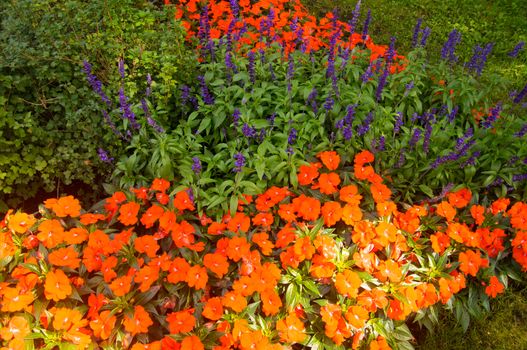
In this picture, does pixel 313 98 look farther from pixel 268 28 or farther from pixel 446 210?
pixel 446 210

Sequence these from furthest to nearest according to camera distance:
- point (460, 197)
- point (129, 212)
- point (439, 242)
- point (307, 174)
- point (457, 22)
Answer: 1. point (457, 22)
2. point (460, 197)
3. point (307, 174)
4. point (439, 242)
5. point (129, 212)

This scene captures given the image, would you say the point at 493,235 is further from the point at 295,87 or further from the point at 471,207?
the point at 295,87

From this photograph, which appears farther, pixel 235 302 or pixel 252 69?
pixel 252 69

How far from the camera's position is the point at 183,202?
3.17 m

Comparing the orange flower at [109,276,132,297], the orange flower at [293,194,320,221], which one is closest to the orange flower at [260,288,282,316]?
the orange flower at [293,194,320,221]

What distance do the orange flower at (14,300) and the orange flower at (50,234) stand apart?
0.36 m

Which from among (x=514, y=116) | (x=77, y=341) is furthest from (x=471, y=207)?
(x=77, y=341)

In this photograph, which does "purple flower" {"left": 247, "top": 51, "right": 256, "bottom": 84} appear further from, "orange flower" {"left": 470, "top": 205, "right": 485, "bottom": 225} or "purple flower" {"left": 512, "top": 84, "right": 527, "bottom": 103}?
"purple flower" {"left": 512, "top": 84, "right": 527, "bottom": 103}

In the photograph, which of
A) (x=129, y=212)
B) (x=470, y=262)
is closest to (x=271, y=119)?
(x=129, y=212)

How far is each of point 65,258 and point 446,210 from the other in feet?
9.16

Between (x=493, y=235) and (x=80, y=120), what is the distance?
3506 mm

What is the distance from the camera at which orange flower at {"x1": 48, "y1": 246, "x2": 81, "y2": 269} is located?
2.85m

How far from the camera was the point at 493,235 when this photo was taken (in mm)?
3451

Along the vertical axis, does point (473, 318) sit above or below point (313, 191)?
below
